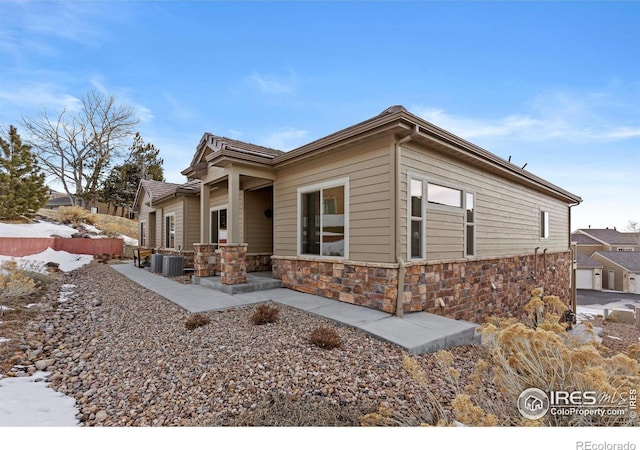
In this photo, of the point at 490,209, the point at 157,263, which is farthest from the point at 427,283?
the point at 157,263

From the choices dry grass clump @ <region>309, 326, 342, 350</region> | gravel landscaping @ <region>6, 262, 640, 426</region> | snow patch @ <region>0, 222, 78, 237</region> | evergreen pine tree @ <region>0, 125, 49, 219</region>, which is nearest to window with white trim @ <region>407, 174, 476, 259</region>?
gravel landscaping @ <region>6, 262, 640, 426</region>

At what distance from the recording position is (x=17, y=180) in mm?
13562

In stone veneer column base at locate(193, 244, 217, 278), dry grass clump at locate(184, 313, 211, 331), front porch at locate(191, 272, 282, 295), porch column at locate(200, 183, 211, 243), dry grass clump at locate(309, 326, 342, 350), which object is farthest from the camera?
porch column at locate(200, 183, 211, 243)

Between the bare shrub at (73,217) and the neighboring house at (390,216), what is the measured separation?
13008mm

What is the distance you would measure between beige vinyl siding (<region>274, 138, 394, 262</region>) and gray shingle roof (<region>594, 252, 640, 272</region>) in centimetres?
2833

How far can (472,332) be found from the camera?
393 cm

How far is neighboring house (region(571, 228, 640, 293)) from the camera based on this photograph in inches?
867

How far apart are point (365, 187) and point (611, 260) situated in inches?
1149

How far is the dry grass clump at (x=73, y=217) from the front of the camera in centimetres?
1645

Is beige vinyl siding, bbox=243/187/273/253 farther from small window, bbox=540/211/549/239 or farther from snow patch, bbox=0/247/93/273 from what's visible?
small window, bbox=540/211/549/239

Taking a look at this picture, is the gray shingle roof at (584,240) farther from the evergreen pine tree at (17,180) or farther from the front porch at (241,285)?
the evergreen pine tree at (17,180)

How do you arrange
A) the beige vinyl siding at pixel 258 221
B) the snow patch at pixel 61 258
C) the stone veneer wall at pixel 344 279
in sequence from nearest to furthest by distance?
1. the stone veneer wall at pixel 344 279
2. the beige vinyl siding at pixel 258 221
3. the snow patch at pixel 61 258

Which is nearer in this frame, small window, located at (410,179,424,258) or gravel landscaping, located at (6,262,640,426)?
gravel landscaping, located at (6,262,640,426)

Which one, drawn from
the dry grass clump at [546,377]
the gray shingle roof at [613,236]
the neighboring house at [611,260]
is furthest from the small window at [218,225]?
the gray shingle roof at [613,236]
